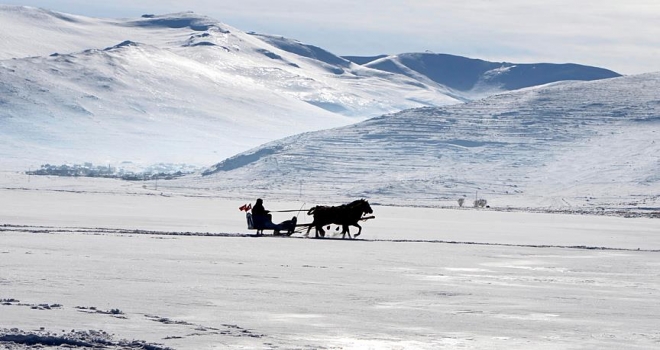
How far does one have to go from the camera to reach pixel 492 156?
136 m

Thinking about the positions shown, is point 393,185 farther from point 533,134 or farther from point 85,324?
point 85,324

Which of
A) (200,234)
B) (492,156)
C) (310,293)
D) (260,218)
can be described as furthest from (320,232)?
(492,156)

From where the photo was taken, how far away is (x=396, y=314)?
626 inches

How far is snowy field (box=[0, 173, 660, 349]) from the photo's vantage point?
533 inches

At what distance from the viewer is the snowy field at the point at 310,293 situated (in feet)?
44.4

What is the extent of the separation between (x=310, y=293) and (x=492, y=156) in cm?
11972

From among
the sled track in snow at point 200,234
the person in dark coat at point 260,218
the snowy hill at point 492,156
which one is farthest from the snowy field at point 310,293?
the snowy hill at point 492,156

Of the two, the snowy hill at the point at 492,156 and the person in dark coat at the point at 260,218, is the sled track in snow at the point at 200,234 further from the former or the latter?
the snowy hill at the point at 492,156

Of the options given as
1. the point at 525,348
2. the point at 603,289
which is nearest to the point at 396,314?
the point at 525,348

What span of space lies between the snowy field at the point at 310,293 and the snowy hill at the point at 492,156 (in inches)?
2877

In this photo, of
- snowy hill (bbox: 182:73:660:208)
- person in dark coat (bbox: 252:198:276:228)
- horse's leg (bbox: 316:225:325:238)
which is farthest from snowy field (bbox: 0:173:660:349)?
snowy hill (bbox: 182:73:660:208)

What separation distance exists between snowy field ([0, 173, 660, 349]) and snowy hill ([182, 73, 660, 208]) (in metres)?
73.1

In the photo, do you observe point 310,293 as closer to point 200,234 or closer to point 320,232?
point 200,234

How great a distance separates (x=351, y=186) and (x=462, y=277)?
333 ft
